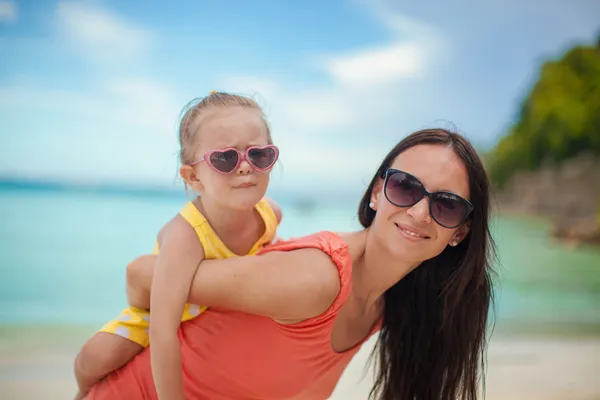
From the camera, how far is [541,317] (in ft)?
28.7

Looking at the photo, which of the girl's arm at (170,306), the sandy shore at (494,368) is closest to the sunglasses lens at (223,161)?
the girl's arm at (170,306)

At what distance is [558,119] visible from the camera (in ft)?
52.1

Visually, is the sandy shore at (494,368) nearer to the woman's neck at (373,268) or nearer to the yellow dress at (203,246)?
the woman's neck at (373,268)

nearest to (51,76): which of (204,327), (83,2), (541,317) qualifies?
(83,2)

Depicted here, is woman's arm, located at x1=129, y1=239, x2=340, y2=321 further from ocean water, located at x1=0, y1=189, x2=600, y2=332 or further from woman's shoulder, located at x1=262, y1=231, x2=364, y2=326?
ocean water, located at x1=0, y1=189, x2=600, y2=332

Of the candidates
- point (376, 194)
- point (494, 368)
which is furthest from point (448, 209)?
point (494, 368)

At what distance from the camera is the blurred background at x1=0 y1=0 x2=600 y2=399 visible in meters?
14.8

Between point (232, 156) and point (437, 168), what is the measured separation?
0.62 m

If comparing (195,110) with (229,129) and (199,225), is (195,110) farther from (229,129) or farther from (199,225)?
(199,225)

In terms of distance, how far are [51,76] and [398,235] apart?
16826 millimetres

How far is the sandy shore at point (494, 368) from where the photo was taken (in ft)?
15.5

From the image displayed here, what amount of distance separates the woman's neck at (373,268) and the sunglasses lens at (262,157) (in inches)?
15.2

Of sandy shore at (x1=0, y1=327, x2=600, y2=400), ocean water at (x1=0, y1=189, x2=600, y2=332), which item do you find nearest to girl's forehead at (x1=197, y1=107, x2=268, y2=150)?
sandy shore at (x1=0, y1=327, x2=600, y2=400)

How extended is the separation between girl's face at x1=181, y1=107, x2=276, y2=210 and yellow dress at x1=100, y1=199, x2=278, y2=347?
9 centimetres
